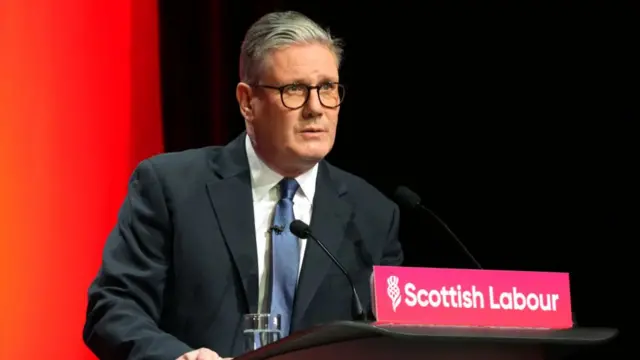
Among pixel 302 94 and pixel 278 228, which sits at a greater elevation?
pixel 302 94

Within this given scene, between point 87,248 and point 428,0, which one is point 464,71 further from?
point 87,248

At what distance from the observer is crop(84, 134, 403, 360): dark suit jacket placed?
2.60 meters

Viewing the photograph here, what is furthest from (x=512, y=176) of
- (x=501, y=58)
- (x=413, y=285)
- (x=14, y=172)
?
(x=413, y=285)

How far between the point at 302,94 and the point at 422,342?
Result: 120cm

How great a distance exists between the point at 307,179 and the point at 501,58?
4.70 feet

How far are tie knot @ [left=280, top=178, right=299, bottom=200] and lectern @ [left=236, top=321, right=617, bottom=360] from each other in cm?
99

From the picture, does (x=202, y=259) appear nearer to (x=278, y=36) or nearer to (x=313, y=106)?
(x=313, y=106)

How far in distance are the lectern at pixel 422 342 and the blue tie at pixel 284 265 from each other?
828 mm

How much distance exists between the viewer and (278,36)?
2803mm

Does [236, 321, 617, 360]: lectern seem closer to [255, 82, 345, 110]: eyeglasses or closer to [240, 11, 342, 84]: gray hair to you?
[255, 82, 345, 110]: eyeglasses

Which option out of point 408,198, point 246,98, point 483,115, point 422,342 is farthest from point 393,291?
point 483,115

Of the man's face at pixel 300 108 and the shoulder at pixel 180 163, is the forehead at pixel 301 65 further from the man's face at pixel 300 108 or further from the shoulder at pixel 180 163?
the shoulder at pixel 180 163

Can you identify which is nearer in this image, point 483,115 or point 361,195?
point 361,195

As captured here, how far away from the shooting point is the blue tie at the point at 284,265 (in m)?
2.65
